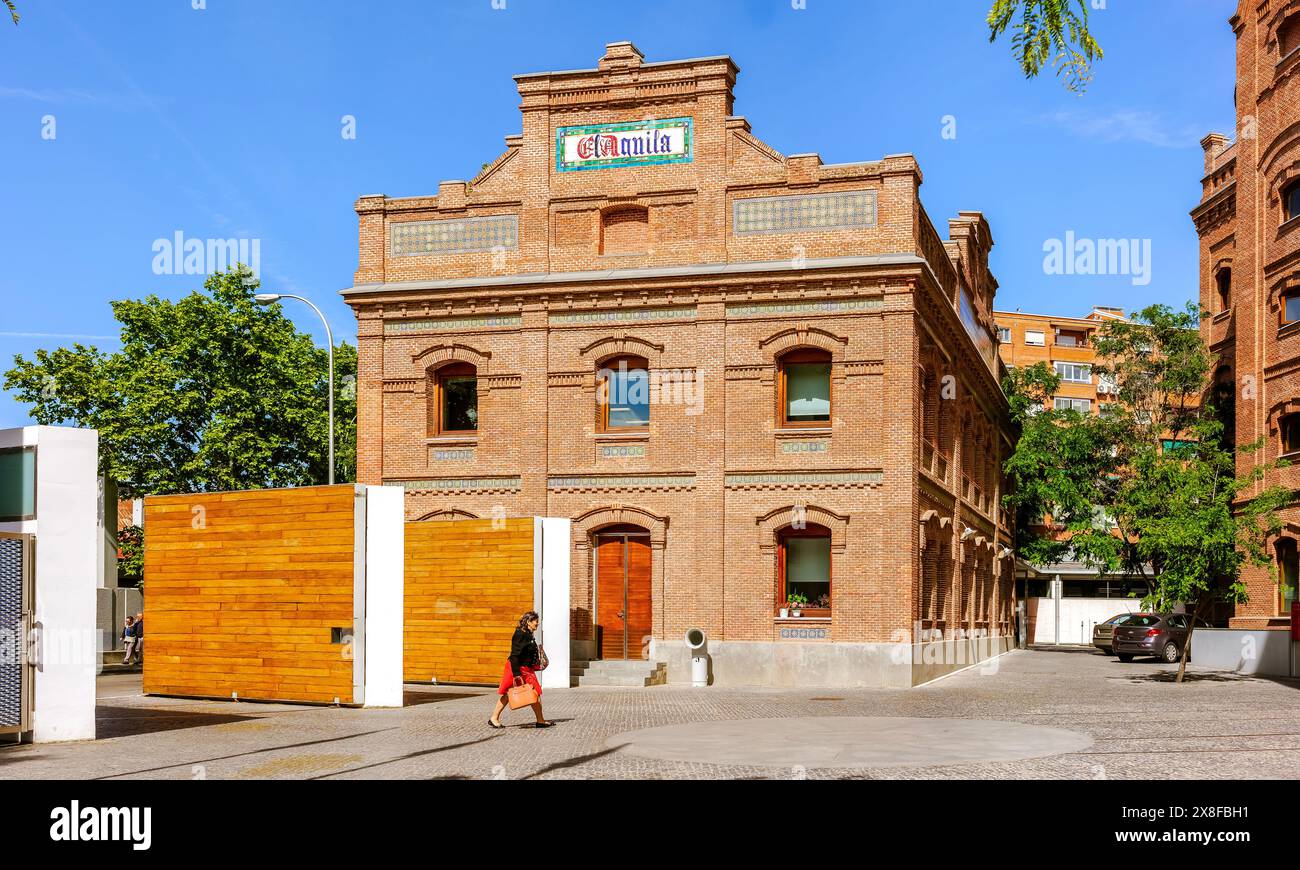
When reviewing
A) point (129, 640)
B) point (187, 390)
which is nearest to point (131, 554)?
point (187, 390)

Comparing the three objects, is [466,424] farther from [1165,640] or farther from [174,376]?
[1165,640]

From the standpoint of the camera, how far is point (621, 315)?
92.5 ft

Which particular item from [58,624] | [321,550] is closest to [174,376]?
[321,550]

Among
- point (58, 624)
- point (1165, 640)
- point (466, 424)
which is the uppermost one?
point (466, 424)

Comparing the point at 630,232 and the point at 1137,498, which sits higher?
the point at 630,232

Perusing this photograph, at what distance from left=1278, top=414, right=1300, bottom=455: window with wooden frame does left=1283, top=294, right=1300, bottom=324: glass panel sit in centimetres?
261

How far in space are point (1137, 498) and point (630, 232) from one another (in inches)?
513

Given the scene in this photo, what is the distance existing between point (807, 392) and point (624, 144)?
6.81m

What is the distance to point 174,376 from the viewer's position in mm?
42062

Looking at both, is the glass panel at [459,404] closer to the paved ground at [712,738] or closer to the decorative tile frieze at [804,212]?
the decorative tile frieze at [804,212]

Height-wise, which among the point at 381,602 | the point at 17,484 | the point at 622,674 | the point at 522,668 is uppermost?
the point at 17,484

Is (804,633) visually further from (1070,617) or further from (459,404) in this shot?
(1070,617)

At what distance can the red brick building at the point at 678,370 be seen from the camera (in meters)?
26.6

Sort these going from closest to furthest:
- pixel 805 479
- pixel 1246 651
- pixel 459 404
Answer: pixel 805 479
pixel 459 404
pixel 1246 651
